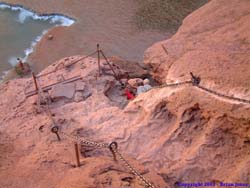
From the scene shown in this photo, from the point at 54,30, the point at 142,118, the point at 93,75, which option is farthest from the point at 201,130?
the point at 54,30

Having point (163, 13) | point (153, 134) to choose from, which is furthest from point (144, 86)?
point (163, 13)

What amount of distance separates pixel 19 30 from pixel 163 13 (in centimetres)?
470

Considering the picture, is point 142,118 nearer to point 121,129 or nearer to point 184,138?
point 121,129

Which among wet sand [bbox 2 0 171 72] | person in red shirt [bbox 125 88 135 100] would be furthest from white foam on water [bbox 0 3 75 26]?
person in red shirt [bbox 125 88 135 100]

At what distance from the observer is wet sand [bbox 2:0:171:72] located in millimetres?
10305

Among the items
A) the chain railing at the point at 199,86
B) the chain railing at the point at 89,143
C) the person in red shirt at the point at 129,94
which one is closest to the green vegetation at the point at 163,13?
the person in red shirt at the point at 129,94

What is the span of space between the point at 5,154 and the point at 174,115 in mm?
2632

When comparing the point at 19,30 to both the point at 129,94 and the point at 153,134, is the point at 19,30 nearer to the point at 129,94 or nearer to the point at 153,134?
the point at 129,94

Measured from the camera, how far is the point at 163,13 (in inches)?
450

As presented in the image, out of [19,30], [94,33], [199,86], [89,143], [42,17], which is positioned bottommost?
[89,143]

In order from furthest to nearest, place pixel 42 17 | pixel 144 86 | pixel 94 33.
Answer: pixel 42 17 < pixel 94 33 < pixel 144 86

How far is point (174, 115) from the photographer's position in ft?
17.9

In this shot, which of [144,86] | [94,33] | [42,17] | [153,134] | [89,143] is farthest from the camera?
[42,17]

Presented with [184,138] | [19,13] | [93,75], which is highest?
[19,13]
